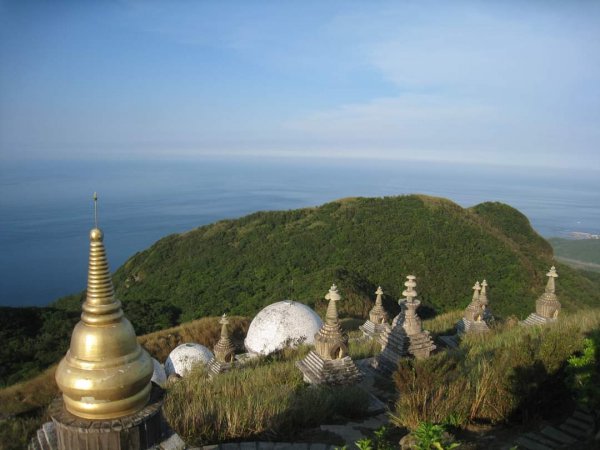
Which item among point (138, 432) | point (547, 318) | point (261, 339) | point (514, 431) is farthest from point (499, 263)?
point (138, 432)

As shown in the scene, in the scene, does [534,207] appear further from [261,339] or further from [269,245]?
[261,339]

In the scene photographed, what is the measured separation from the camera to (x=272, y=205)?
11688 centimetres

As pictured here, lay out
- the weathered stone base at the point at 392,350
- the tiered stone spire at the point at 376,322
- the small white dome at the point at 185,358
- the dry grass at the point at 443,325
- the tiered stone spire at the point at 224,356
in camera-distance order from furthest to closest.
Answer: the dry grass at the point at 443,325, the tiered stone spire at the point at 376,322, the small white dome at the point at 185,358, the tiered stone spire at the point at 224,356, the weathered stone base at the point at 392,350

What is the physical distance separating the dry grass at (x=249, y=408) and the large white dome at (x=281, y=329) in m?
5.86

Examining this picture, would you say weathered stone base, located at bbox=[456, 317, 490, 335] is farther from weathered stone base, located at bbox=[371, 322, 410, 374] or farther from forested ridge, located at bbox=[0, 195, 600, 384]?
forested ridge, located at bbox=[0, 195, 600, 384]

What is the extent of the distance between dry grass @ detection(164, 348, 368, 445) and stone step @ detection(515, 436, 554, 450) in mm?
2404

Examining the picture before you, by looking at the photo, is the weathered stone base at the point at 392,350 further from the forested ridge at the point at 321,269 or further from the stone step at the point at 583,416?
the forested ridge at the point at 321,269

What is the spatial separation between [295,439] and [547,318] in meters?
11.0

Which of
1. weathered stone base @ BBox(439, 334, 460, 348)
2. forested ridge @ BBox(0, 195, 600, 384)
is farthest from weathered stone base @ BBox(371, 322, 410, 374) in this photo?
forested ridge @ BBox(0, 195, 600, 384)

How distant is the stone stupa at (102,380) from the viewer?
2.62 metres

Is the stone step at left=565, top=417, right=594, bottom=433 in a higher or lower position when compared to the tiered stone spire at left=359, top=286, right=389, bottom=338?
higher

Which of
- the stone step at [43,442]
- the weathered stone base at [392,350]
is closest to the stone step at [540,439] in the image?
the weathered stone base at [392,350]

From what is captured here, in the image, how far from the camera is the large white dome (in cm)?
1427

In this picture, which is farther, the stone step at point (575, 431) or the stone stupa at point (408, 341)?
the stone stupa at point (408, 341)
